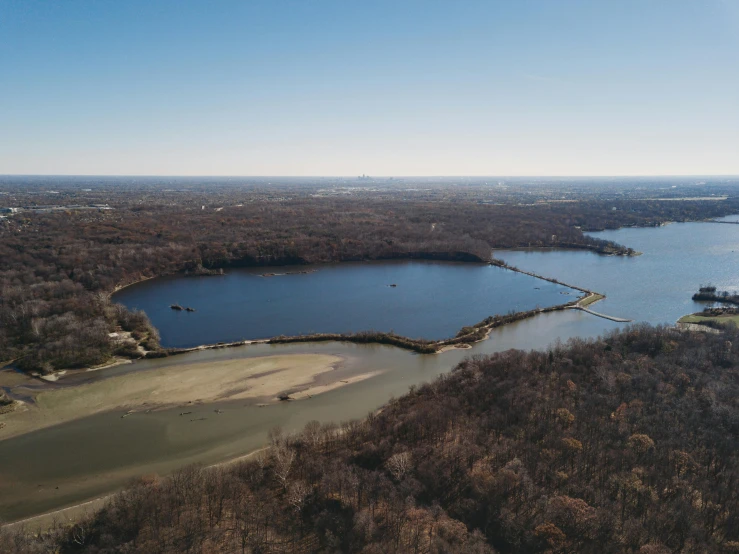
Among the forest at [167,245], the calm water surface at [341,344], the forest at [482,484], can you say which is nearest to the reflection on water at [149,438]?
the calm water surface at [341,344]

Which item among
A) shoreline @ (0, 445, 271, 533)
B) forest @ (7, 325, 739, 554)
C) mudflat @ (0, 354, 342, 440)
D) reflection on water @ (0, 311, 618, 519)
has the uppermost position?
forest @ (7, 325, 739, 554)

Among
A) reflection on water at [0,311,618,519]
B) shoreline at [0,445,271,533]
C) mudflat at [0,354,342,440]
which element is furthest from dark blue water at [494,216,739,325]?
shoreline at [0,445,271,533]

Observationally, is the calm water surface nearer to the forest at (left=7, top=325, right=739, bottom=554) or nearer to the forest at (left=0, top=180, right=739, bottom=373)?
the forest at (left=7, top=325, right=739, bottom=554)

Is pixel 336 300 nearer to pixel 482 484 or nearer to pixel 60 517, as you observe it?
pixel 60 517

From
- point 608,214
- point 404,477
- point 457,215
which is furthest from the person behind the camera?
point 608,214

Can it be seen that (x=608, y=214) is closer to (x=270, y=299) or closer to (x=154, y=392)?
(x=270, y=299)

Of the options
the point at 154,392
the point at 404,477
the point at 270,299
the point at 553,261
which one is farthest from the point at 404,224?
the point at 404,477
